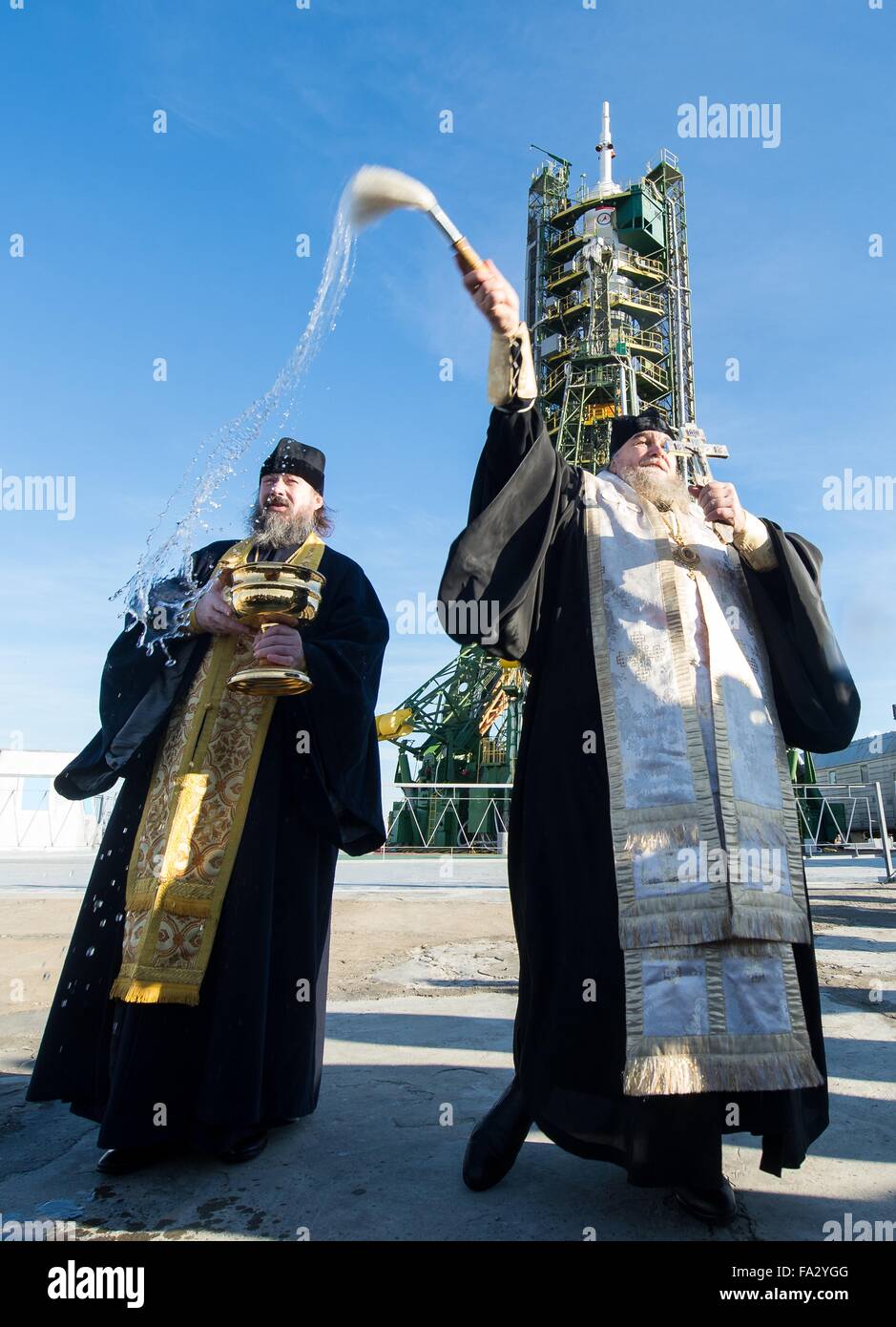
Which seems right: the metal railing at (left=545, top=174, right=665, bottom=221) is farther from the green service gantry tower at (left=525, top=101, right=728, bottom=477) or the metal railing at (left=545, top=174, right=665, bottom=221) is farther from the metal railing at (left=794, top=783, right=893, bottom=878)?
the metal railing at (left=794, top=783, right=893, bottom=878)

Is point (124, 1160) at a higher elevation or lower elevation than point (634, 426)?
lower

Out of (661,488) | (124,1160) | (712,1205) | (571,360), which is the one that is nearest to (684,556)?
(661,488)

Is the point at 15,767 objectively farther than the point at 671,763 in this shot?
Yes

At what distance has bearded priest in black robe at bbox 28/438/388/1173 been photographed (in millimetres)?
2758

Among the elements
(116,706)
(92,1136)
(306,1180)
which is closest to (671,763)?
(306,1180)

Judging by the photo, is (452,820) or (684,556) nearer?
(684,556)

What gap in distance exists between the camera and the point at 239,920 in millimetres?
2930

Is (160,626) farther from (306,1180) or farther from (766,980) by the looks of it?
(766,980)

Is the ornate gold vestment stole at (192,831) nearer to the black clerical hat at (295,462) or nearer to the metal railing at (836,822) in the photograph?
the black clerical hat at (295,462)

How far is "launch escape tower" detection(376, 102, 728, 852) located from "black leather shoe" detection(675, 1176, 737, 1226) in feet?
74.1

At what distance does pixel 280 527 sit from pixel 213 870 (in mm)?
1478

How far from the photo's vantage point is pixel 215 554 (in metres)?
3.74

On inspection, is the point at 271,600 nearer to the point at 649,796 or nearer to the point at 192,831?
the point at 192,831
